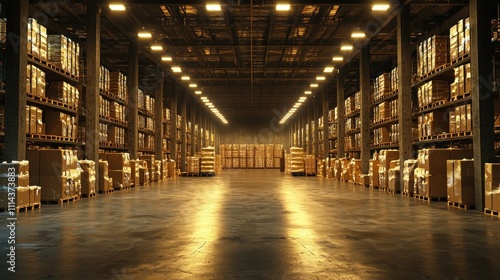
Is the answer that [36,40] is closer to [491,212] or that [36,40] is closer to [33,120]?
[33,120]

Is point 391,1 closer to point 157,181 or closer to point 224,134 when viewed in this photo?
point 157,181

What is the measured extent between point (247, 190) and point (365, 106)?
6.01 m

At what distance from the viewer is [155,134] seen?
21.5m

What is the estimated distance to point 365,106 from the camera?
56.9ft

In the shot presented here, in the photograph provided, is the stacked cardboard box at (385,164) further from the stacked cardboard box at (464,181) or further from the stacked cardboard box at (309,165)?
the stacked cardboard box at (309,165)

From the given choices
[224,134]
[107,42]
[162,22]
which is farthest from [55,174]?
[224,134]

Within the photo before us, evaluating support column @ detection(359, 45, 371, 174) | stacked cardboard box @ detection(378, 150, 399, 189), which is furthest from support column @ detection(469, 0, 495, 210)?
support column @ detection(359, 45, 371, 174)

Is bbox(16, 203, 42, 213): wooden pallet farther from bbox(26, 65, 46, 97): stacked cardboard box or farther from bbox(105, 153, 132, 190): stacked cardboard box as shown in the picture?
bbox(105, 153, 132, 190): stacked cardboard box

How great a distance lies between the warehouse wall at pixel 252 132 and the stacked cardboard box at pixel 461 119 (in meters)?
35.3

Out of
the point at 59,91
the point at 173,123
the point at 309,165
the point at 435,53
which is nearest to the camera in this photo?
the point at 435,53

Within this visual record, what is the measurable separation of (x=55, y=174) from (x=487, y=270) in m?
8.94

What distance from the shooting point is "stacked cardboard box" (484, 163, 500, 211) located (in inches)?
318

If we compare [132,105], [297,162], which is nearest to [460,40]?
[132,105]

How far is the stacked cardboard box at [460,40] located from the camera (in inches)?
389
